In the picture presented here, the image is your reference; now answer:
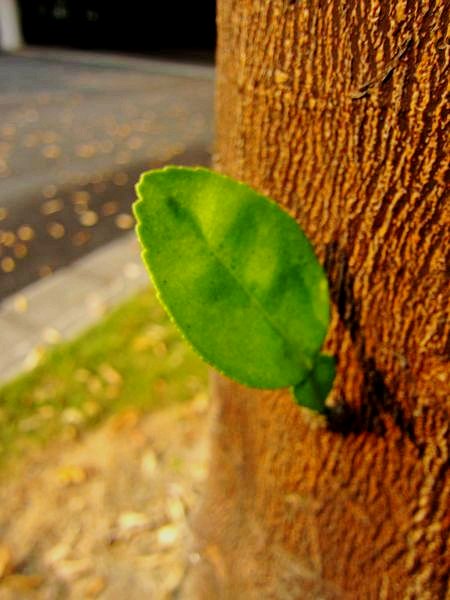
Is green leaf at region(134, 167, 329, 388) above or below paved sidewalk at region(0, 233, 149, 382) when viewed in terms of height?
above

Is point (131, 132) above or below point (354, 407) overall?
below

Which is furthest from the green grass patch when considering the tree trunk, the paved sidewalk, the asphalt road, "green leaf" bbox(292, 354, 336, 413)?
"green leaf" bbox(292, 354, 336, 413)

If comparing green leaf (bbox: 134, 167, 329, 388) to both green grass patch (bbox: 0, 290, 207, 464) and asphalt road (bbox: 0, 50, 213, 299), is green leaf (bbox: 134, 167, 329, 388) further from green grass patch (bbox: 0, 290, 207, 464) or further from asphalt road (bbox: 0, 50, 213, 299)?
asphalt road (bbox: 0, 50, 213, 299)

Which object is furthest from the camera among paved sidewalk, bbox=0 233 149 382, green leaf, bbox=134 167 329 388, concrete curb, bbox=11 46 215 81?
concrete curb, bbox=11 46 215 81

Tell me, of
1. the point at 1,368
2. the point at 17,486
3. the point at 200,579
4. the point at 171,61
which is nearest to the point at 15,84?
the point at 171,61

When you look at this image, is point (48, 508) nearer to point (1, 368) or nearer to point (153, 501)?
point (153, 501)
